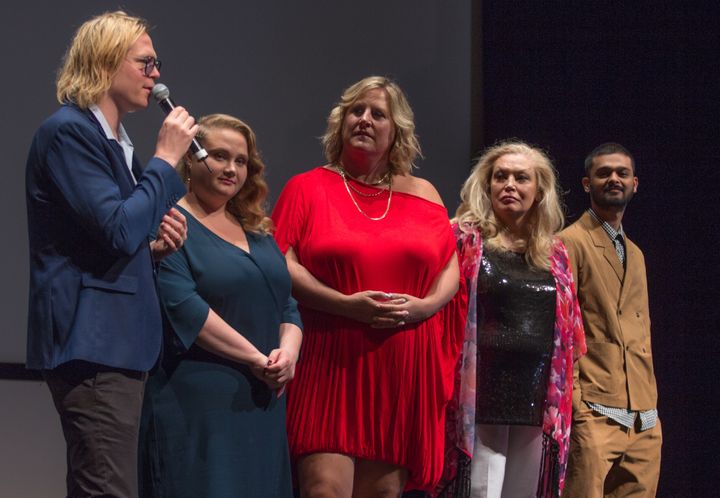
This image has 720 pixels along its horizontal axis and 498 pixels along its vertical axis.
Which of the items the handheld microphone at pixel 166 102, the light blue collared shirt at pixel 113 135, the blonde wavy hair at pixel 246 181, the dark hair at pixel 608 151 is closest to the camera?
the light blue collared shirt at pixel 113 135

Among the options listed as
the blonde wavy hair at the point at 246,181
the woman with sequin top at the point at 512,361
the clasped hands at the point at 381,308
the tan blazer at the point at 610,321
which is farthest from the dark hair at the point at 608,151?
the blonde wavy hair at the point at 246,181

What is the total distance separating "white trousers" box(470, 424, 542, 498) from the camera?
305 cm

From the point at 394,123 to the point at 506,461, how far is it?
3.79 ft

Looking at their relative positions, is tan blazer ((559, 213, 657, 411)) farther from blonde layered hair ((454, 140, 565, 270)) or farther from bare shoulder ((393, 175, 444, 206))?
bare shoulder ((393, 175, 444, 206))

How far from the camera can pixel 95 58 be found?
Result: 2090 mm

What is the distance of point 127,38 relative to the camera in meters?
2.11

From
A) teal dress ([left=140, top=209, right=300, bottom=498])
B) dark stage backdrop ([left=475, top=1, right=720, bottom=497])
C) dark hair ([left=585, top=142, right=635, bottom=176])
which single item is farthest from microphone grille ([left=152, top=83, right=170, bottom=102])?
dark stage backdrop ([left=475, top=1, right=720, bottom=497])

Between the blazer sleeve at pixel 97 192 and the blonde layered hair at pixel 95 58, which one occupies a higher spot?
the blonde layered hair at pixel 95 58

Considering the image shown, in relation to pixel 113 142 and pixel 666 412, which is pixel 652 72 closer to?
pixel 666 412

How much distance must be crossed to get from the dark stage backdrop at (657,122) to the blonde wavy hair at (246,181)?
5.70 ft

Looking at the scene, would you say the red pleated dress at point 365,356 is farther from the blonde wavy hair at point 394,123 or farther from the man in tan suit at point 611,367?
the man in tan suit at point 611,367

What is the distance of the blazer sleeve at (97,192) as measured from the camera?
1.91 m

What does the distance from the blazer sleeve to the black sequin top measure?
1440mm

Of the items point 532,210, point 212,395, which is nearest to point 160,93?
point 212,395
